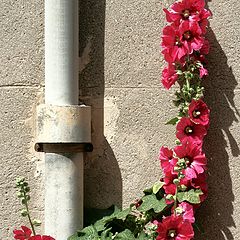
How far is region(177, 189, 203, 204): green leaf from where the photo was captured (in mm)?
1860

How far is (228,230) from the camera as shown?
2.00 meters

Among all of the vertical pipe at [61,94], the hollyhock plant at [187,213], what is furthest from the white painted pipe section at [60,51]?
the hollyhock plant at [187,213]

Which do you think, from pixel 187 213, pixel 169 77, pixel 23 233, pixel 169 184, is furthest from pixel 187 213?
pixel 23 233

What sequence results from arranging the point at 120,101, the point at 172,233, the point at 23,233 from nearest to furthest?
the point at 172,233 < the point at 23,233 < the point at 120,101

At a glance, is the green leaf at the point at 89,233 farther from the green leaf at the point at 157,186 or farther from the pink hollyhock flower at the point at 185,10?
the pink hollyhock flower at the point at 185,10

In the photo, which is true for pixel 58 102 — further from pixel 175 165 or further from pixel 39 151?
pixel 175 165

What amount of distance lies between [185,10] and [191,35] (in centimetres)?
9

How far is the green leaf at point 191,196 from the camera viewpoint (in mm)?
1860

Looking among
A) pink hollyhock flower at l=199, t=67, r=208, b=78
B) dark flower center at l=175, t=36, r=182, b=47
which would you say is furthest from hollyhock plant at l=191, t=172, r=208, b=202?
dark flower center at l=175, t=36, r=182, b=47

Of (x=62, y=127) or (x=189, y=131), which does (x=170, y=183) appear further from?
(x=62, y=127)

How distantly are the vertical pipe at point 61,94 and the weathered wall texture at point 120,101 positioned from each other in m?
0.11

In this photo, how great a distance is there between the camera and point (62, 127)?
1943 millimetres

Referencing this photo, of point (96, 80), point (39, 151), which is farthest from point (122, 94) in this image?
point (39, 151)

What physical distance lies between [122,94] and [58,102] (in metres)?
0.25
